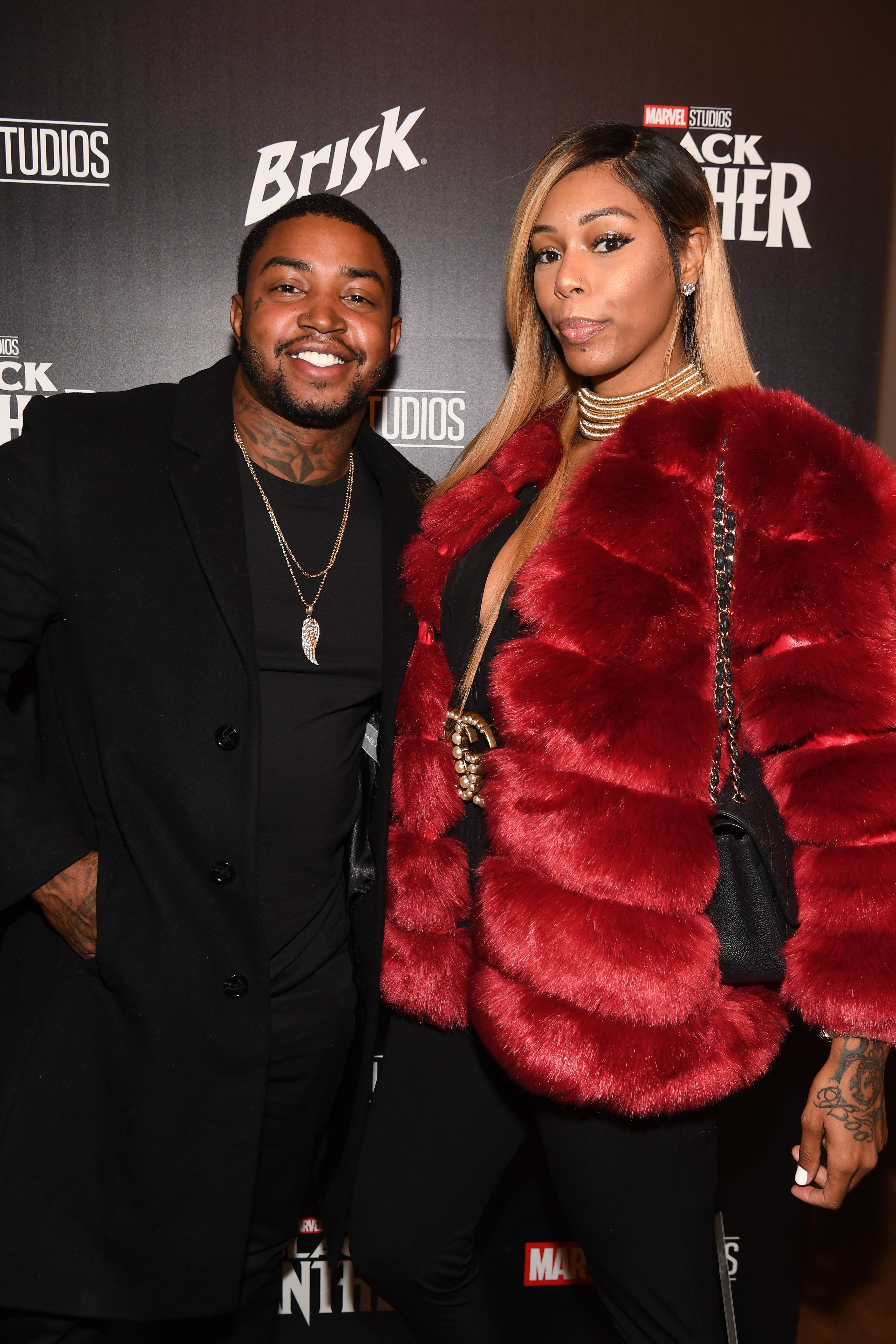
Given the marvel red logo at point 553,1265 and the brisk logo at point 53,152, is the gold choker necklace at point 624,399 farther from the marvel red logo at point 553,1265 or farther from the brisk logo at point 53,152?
the marvel red logo at point 553,1265

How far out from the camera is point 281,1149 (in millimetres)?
1891

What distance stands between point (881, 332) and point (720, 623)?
1.33 metres

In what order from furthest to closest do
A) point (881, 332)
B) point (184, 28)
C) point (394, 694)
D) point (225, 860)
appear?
point (881, 332), point (184, 28), point (394, 694), point (225, 860)

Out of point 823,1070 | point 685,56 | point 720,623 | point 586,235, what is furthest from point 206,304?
point 823,1070

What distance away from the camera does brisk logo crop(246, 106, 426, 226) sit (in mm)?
2158

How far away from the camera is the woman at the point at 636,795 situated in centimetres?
134

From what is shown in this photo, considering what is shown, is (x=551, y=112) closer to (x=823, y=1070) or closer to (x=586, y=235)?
(x=586, y=235)

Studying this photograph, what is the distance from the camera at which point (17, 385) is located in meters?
2.21

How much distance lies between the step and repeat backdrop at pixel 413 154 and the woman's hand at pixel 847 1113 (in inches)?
41.9

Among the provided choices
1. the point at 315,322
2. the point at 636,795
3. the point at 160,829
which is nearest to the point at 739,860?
the point at 636,795

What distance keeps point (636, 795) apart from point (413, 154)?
1.63 metres

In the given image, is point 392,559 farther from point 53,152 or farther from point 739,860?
point 53,152

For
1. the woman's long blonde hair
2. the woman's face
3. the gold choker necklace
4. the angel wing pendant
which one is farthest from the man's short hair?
the angel wing pendant

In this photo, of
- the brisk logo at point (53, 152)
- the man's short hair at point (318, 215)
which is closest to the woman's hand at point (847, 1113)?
the man's short hair at point (318, 215)
